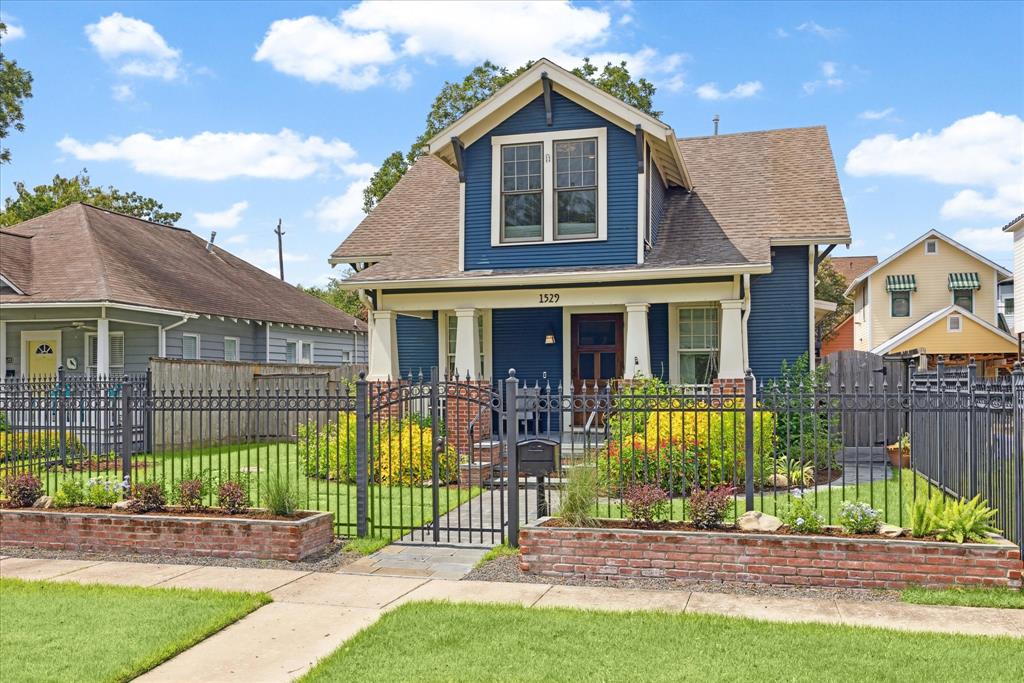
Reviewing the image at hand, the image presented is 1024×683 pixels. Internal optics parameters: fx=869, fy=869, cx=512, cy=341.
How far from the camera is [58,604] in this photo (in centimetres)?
761

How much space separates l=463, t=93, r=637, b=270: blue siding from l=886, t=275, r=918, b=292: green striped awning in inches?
1221

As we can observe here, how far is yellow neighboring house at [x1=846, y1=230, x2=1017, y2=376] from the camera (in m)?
39.5

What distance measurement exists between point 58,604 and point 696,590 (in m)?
5.67

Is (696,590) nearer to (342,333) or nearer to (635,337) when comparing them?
(635,337)

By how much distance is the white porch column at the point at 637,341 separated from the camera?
1555 centimetres

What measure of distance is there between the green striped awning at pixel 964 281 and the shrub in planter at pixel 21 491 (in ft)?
136

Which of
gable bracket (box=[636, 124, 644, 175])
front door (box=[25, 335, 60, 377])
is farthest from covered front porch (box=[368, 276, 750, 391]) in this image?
front door (box=[25, 335, 60, 377])

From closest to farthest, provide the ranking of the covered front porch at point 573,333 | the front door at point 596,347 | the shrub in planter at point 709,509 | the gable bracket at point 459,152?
the shrub in planter at point 709,509 → the covered front porch at point 573,333 → the gable bracket at point 459,152 → the front door at point 596,347

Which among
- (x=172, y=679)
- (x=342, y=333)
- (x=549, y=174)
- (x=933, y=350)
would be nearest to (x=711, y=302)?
(x=549, y=174)

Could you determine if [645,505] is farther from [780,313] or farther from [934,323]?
[934,323]

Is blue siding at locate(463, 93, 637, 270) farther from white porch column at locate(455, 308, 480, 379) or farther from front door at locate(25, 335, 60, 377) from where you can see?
front door at locate(25, 335, 60, 377)

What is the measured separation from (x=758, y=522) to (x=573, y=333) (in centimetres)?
1033

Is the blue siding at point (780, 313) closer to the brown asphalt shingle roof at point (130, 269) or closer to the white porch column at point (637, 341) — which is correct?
the white porch column at point (637, 341)

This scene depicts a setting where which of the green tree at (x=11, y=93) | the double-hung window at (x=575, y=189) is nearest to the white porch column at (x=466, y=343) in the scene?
the double-hung window at (x=575, y=189)
